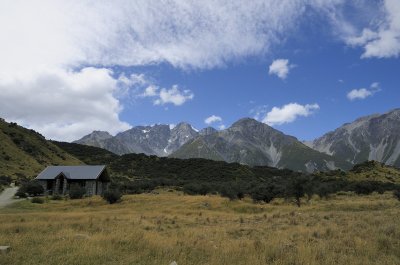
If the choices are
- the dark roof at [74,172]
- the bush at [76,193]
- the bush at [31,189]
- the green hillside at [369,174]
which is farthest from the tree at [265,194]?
the green hillside at [369,174]

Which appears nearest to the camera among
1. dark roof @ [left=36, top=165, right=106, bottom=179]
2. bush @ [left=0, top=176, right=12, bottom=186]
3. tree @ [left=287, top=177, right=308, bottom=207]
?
tree @ [left=287, top=177, right=308, bottom=207]

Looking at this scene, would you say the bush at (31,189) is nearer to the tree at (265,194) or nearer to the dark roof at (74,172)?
the dark roof at (74,172)

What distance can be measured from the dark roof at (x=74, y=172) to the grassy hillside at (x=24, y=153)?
19.9 m

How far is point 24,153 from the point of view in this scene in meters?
100

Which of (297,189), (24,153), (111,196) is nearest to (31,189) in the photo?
(111,196)

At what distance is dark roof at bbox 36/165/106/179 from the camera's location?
63625mm

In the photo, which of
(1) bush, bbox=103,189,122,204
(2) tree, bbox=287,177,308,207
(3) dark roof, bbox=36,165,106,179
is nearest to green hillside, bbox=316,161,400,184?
(2) tree, bbox=287,177,308,207

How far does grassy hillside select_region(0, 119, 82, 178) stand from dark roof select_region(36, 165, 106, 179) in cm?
1993

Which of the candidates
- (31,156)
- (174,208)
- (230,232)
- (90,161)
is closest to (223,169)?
(90,161)

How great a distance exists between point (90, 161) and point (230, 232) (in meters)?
123

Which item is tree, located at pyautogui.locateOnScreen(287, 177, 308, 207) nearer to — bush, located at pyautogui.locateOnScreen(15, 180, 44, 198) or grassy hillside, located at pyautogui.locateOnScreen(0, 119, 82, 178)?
bush, located at pyautogui.locateOnScreen(15, 180, 44, 198)

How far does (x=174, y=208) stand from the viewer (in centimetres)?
3841

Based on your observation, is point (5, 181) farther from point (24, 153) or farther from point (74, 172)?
point (24, 153)

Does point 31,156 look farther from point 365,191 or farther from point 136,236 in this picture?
point 136,236
